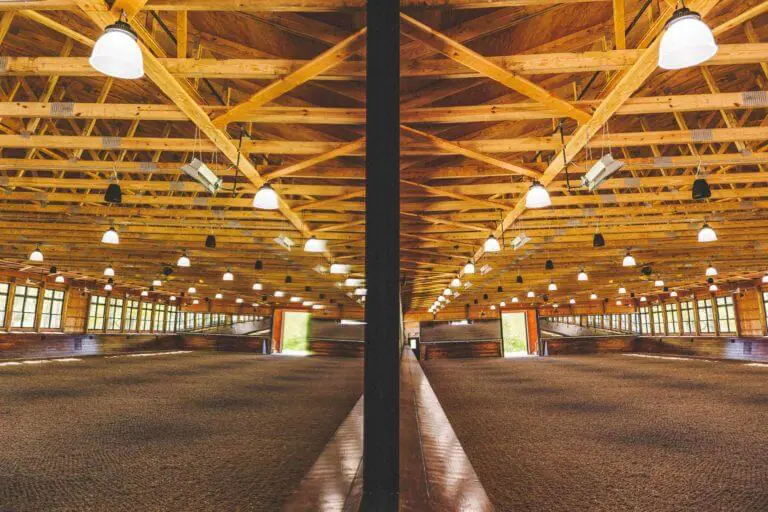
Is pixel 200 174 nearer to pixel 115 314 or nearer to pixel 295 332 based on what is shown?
pixel 295 332

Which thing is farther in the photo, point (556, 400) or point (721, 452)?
point (556, 400)

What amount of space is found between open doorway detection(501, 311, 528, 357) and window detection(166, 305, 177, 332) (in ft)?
84.2

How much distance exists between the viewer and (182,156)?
906 cm

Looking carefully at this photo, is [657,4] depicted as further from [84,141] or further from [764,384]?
[764,384]

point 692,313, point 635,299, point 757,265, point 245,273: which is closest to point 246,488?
point 245,273

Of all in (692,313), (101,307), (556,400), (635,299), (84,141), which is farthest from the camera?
(635,299)

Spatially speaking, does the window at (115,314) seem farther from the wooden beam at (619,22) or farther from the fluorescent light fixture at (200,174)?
the wooden beam at (619,22)

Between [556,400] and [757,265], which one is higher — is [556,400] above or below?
below

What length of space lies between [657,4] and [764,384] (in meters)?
8.29

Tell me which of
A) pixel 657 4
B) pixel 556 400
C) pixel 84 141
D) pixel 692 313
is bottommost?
pixel 556 400

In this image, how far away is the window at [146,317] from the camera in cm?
3009

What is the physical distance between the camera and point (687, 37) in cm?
296

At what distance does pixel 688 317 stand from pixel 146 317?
36612 mm

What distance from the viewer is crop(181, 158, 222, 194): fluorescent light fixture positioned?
210 inches
